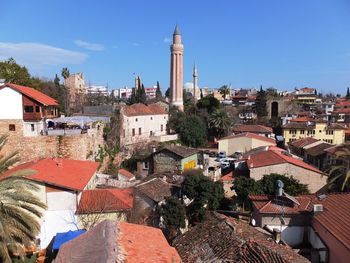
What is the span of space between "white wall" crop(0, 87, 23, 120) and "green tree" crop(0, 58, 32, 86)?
1273 cm

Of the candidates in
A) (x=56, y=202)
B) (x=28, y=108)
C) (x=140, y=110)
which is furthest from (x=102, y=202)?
(x=140, y=110)

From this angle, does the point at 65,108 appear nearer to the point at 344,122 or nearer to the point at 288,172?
the point at 288,172

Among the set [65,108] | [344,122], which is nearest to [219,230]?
[65,108]

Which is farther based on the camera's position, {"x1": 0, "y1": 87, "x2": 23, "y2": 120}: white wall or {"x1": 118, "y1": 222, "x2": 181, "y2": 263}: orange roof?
{"x1": 0, "y1": 87, "x2": 23, "y2": 120}: white wall

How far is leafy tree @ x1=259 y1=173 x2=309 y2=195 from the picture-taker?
23.6 m

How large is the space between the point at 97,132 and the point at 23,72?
15159 mm

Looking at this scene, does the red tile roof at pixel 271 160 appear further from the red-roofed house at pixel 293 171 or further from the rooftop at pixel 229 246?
the rooftop at pixel 229 246

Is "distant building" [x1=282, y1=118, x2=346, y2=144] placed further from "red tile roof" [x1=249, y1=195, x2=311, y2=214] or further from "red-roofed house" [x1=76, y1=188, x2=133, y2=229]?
"red-roofed house" [x1=76, y1=188, x2=133, y2=229]

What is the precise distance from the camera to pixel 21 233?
12.3 m

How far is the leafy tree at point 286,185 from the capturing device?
77.3 ft

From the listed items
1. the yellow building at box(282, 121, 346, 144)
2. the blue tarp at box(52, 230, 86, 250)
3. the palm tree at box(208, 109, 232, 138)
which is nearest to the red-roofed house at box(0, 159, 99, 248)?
the blue tarp at box(52, 230, 86, 250)

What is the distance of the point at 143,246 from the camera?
32.0 ft

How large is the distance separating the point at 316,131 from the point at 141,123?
28.6m

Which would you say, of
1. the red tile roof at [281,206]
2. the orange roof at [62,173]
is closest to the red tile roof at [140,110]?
the orange roof at [62,173]
